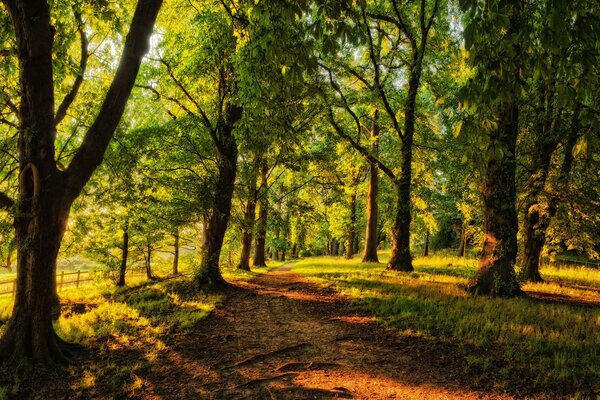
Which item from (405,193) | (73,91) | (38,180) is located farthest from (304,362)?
(405,193)

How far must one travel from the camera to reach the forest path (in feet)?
15.9

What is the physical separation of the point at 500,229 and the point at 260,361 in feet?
25.8

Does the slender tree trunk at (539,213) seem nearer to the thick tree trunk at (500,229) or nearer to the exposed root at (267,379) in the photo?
the thick tree trunk at (500,229)

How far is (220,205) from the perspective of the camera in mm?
13148

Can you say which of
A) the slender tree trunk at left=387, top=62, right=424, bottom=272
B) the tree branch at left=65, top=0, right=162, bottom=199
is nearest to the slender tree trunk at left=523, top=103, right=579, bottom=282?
the slender tree trunk at left=387, top=62, right=424, bottom=272

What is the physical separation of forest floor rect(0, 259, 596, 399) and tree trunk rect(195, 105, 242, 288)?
327 cm

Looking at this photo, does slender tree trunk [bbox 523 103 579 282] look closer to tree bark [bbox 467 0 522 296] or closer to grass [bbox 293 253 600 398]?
grass [bbox 293 253 600 398]

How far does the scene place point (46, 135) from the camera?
596cm

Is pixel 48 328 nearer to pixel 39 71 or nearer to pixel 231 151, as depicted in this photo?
pixel 39 71

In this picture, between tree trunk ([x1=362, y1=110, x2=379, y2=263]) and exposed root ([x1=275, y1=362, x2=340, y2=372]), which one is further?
tree trunk ([x1=362, y1=110, x2=379, y2=263])

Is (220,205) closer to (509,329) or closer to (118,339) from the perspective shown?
(118,339)

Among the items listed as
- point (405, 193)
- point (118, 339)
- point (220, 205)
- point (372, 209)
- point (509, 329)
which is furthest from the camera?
point (372, 209)

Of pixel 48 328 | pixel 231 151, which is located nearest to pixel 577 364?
pixel 48 328

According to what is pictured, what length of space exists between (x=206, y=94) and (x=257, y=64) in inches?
371
